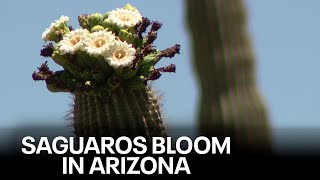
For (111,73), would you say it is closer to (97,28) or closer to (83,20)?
(97,28)

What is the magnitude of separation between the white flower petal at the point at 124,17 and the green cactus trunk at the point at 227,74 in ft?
6.89

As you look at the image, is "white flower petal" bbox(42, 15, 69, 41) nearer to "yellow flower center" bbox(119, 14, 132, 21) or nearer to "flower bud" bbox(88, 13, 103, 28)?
"flower bud" bbox(88, 13, 103, 28)

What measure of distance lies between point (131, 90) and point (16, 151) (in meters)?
1.13

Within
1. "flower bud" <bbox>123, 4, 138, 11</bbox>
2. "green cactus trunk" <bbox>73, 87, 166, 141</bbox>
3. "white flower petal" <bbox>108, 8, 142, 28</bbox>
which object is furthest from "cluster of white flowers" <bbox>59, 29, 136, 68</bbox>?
"flower bud" <bbox>123, 4, 138, 11</bbox>

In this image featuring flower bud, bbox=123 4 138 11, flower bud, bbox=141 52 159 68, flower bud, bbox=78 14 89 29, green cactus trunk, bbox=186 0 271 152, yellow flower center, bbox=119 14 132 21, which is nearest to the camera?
green cactus trunk, bbox=186 0 271 152

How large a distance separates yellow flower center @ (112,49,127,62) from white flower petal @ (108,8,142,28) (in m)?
0.32

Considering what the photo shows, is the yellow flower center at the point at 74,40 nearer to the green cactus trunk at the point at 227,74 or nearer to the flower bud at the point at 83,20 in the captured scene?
the flower bud at the point at 83,20

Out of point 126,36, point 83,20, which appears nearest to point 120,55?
point 126,36

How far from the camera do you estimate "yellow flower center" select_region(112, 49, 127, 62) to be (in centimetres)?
606

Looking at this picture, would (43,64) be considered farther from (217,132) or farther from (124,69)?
(217,132)

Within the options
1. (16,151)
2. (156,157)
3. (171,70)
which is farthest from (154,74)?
(16,151)

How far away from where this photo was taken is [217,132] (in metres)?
4.28

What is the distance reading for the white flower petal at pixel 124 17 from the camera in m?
6.34

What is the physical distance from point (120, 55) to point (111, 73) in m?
0.22
